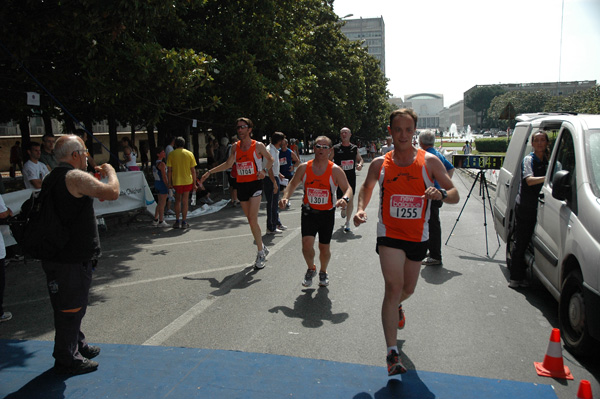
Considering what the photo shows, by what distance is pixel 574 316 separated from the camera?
14.1ft

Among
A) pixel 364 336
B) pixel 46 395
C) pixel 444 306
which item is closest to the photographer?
pixel 46 395

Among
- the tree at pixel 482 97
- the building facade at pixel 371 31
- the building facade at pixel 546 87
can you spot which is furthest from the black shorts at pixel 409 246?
the building facade at pixel 371 31

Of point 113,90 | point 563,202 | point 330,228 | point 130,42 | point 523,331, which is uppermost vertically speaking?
point 130,42

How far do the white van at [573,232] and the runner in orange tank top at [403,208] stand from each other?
1.22 meters

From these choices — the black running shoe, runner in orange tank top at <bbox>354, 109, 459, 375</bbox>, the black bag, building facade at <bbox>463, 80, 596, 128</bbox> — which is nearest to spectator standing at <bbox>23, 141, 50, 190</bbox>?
the black bag

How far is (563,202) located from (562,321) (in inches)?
45.8

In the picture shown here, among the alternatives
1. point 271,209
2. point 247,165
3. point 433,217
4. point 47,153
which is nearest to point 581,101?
point 271,209

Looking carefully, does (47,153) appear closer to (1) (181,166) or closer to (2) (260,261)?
(1) (181,166)

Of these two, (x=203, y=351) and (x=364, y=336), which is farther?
(x=364, y=336)

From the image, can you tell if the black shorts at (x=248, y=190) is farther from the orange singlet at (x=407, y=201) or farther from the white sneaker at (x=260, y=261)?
the orange singlet at (x=407, y=201)

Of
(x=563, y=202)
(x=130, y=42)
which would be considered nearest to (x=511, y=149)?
(x=563, y=202)

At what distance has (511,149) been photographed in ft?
24.1

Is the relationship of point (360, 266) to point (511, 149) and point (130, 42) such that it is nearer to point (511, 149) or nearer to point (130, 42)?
point (511, 149)

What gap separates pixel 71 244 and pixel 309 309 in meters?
2.62
